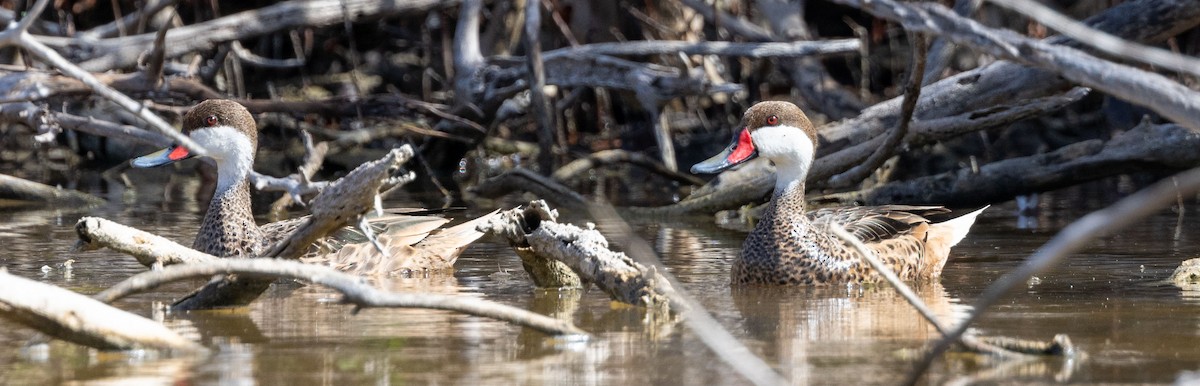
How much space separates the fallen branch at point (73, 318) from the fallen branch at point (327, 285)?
3.3 inches

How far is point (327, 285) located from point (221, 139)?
3.17 meters

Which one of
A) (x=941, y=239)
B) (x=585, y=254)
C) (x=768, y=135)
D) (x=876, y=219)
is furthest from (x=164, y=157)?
(x=941, y=239)

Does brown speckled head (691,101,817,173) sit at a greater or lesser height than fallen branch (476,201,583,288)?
greater

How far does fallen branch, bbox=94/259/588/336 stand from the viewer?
3934 millimetres

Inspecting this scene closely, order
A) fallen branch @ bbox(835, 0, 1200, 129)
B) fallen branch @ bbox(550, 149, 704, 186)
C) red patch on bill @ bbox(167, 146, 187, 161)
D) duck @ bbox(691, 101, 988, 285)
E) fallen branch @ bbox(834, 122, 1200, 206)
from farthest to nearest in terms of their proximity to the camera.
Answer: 1. fallen branch @ bbox(550, 149, 704, 186)
2. fallen branch @ bbox(834, 122, 1200, 206)
3. red patch on bill @ bbox(167, 146, 187, 161)
4. duck @ bbox(691, 101, 988, 285)
5. fallen branch @ bbox(835, 0, 1200, 129)

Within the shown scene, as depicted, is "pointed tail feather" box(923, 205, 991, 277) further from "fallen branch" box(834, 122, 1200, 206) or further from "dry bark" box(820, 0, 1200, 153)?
"fallen branch" box(834, 122, 1200, 206)

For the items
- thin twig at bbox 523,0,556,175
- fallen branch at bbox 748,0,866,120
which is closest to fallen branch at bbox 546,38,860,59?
thin twig at bbox 523,0,556,175

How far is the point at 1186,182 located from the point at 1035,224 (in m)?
6.38

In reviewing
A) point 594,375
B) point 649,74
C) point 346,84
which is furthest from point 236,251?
point 346,84

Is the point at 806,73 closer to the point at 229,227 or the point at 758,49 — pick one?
the point at 758,49

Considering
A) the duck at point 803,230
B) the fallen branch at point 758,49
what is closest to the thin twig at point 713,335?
the duck at point 803,230

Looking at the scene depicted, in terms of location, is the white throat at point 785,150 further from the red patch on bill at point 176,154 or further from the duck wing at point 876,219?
the red patch on bill at point 176,154

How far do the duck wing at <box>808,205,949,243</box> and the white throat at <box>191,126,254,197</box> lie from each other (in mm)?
2689

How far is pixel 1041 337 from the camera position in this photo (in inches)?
181
